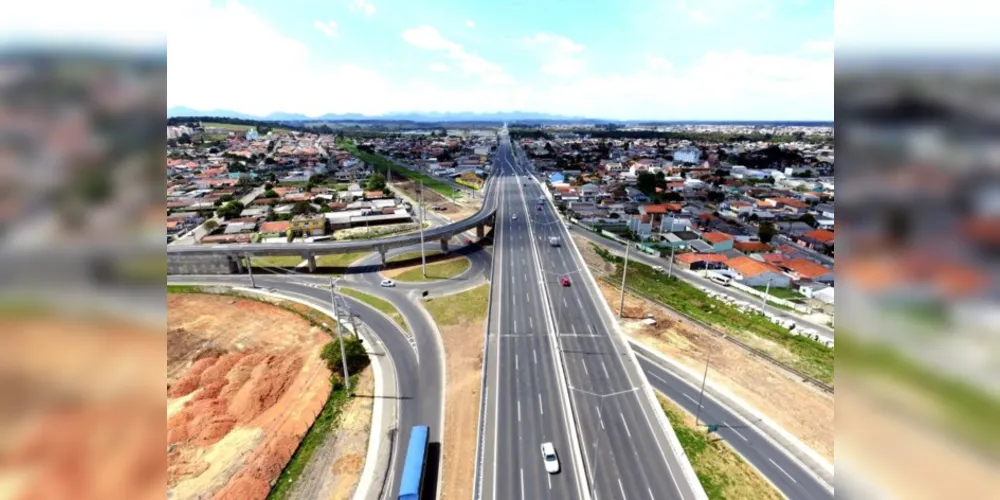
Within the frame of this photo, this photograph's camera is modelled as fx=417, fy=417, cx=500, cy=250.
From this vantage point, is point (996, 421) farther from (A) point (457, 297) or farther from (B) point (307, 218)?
(B) point (307, 218)

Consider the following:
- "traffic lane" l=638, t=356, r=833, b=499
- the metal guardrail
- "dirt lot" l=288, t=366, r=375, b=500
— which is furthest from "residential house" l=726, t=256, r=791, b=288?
"dirt lot" l=288, t=366, r=375, b=500

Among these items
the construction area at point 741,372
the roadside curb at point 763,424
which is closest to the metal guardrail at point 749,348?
the construction area at point 741,372

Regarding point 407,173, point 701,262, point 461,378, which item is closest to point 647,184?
point 701,262

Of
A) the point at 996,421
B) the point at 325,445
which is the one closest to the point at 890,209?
the point at 996,421

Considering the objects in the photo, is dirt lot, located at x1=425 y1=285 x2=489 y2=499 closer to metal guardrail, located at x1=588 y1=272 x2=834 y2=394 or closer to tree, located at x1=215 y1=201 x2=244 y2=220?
metal guardrail, located at x1=588 y1=272 x2=834 y2=394

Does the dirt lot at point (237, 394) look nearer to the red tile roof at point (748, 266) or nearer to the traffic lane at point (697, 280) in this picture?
the traffic lane at point (697, 280)

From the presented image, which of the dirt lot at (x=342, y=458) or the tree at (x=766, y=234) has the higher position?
the tree at (x=766, y=234)
